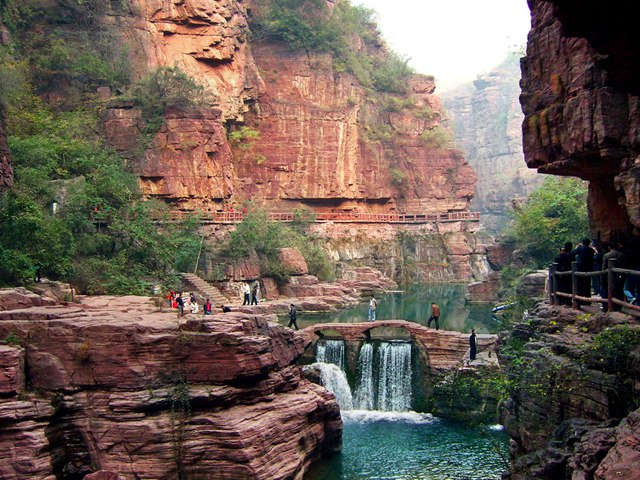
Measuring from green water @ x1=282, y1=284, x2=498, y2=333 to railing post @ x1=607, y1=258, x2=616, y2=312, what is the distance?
17.4m

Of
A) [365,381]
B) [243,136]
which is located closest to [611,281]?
[365,381]

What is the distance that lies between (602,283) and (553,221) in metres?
21.0

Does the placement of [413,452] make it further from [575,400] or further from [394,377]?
[575,400]

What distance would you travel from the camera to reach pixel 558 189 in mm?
33594

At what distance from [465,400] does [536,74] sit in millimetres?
10977

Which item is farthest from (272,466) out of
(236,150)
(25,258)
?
(236,150)

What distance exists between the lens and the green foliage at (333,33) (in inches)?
2026

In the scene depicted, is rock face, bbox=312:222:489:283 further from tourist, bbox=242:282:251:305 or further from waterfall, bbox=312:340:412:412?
waterfall, bbox=312:340:412:412

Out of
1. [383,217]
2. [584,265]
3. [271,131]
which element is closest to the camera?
[584,265]

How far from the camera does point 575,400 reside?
9.56 metres

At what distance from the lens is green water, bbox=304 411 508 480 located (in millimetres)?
15391

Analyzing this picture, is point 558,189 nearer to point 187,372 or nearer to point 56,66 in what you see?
point 187,372

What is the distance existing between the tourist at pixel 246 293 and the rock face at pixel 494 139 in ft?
166

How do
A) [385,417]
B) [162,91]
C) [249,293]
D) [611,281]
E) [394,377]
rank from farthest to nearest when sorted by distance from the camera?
[162,91], [249,293], [394,377], [385,417], [611,281]
